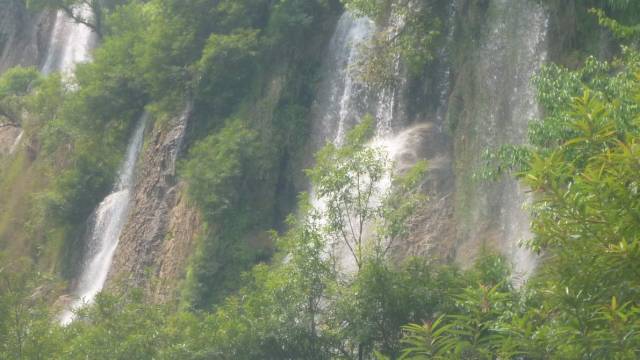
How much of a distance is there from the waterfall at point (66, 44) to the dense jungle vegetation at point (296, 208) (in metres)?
4.58

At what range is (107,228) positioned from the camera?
35281 mm

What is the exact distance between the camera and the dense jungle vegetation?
26.5 feet

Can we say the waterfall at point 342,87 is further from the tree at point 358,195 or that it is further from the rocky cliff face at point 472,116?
the tree at point 358,195

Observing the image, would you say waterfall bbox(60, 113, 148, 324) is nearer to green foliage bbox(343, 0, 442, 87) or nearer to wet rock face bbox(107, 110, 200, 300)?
wet rock face bbox(107, 110, 200, 300)

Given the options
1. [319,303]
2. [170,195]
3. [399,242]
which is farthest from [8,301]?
[170,195]

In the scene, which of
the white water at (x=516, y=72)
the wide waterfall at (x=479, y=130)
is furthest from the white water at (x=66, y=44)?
the white water at (x=516, y=72)

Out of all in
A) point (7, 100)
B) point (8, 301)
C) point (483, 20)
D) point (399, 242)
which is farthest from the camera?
point (7, 100)

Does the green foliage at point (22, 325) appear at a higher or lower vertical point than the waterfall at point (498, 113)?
lower

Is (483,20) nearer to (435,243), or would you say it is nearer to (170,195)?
(435,243)

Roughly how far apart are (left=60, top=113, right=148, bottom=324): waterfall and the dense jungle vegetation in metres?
0.64

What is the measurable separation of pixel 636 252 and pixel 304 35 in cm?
2302

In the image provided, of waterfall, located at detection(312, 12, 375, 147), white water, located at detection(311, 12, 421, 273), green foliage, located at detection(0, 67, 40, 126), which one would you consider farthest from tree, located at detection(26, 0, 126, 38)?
white water, located at detection(311, 12, 421, 273)

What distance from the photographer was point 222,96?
103ft

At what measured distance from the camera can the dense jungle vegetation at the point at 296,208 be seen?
26.5 ft
